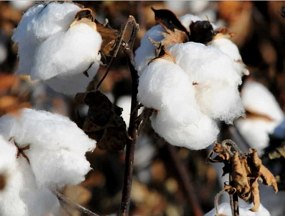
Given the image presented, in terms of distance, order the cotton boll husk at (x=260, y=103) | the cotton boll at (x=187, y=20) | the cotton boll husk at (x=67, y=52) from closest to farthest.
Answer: the cotton boll husk at (x=67, y=52) < the cotton boll at (x=187, y=20) < the cotton boll husk at (x=260, y=103)

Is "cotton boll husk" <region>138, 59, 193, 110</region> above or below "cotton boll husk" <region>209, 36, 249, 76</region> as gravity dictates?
above

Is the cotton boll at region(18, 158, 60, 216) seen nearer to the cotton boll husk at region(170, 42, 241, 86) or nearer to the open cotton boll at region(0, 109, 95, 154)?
the open cotton boll at region(0, 109, 95, 154)

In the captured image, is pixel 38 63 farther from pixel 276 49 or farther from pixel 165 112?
pixel 276 49

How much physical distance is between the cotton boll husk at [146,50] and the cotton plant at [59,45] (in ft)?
0.36

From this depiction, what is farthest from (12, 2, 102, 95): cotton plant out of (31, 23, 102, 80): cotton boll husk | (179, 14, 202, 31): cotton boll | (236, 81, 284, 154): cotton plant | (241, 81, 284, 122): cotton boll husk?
(241, 81, 284, 122): cotton boll husk

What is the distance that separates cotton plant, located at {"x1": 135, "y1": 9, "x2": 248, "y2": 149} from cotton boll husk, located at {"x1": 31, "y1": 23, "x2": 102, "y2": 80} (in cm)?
11

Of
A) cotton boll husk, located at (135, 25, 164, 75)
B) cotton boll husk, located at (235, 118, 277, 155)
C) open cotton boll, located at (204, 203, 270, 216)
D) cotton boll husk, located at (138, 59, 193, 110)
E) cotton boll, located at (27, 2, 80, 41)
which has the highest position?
cotton boll, located at (27, 2, 80, 41)

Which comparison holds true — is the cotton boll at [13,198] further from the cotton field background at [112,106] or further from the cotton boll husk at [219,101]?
the cotton boll husk at [219,101]

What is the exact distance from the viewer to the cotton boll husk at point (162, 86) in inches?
68.4

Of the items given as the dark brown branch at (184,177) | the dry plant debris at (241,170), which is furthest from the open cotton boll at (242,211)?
the dark brown branch at (184,177)

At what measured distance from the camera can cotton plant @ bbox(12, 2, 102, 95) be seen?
179cm

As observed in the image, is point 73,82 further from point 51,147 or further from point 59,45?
point 51,147

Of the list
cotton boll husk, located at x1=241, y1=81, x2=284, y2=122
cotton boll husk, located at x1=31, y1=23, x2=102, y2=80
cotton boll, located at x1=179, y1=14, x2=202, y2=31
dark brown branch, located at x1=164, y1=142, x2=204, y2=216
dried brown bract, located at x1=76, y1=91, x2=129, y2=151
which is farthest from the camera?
dark brown branch, located at x1=164, y1=142, x2=204, y2=216

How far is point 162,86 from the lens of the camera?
174cm
